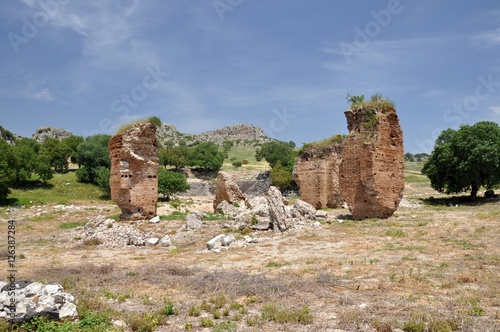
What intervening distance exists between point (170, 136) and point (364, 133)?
4997 inches

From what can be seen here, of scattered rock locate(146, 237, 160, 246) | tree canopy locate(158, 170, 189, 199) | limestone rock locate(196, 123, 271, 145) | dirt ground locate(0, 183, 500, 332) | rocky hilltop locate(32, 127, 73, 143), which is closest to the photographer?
dirt ground locate(0, 183, 500, 332)

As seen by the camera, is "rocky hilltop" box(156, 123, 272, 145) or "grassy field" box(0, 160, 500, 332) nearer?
"grassy field" box(0, 160, 500, 332)

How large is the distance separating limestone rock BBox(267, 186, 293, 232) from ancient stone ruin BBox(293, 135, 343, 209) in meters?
9.67

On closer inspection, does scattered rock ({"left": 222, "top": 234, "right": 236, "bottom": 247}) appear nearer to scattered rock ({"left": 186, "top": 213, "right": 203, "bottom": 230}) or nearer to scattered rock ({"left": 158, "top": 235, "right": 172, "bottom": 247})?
scattered rock ({"left": 158, "top": 235, "right": 172, "bottom": 247})

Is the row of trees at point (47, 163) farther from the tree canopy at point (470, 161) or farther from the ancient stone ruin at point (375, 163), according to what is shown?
the tree canopy at point (470, 161)

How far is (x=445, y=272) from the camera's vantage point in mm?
8820

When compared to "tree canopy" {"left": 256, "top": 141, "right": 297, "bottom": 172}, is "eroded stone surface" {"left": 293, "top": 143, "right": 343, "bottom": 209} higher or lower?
lower

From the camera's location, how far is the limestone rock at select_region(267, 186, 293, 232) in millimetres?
17469

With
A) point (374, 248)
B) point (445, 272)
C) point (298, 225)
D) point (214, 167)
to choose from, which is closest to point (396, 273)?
point (445, 272)

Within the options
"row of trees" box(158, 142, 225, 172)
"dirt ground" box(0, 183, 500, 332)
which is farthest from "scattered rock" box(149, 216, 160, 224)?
"row of trees" box(158, 142, 225, 172)

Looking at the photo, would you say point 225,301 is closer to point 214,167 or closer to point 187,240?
point 187,240

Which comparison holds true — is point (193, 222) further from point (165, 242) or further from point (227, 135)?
point (227, 135)

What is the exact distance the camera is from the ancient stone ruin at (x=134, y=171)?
68.3ft

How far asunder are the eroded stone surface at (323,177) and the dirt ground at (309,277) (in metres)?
11.5
